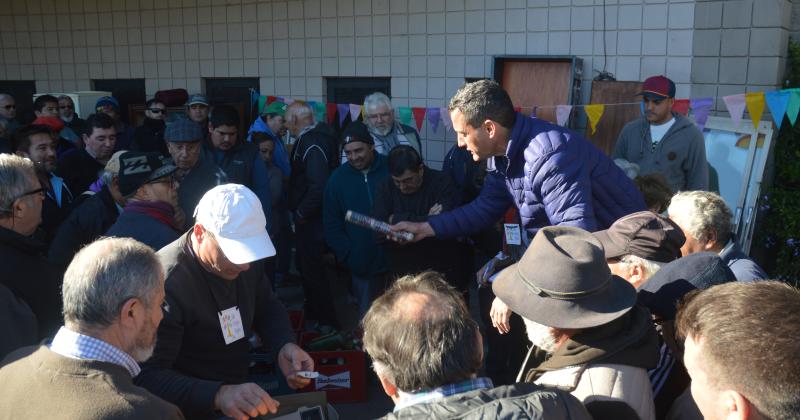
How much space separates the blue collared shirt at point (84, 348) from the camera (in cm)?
182

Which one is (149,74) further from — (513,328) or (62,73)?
(513,328)

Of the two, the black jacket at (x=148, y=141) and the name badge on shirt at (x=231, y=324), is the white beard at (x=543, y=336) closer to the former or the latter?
the name badge on shirt at (x=231, y=324)

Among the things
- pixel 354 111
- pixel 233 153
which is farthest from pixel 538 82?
pixel 233 153

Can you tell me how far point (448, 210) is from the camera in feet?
14.7

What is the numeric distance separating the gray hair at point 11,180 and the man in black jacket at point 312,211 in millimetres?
2842

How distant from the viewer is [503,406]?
60.8 inches

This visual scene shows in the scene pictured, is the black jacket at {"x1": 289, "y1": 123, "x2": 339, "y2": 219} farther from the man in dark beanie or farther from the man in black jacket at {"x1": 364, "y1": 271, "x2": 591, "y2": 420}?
the man in black jacket at {"x1": 364, "y1": 271, "x2": 591, "y2": 420}

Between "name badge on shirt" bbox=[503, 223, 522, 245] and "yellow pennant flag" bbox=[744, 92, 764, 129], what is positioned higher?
"yellow pennant flag" bbox=[744, 92, 764, 129]

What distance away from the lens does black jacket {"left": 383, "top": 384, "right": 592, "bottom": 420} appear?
153 cm

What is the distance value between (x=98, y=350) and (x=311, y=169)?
13.1 feet

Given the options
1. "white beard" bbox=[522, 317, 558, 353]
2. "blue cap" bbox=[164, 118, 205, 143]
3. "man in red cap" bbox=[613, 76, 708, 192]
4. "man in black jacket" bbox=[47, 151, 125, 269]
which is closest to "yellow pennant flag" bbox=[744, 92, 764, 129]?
"man in red cap" bbox=[613, 76, 708, 192]

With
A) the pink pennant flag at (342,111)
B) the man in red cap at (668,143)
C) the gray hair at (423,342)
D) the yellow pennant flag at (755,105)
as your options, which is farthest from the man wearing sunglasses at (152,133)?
the gray hair at (423,342)

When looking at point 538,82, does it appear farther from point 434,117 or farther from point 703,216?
point 703,216

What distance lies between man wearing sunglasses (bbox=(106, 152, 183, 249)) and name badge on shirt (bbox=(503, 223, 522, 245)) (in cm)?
186
